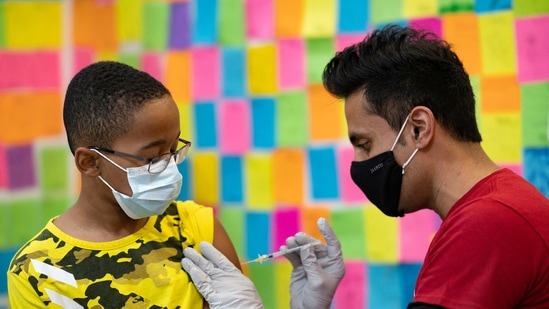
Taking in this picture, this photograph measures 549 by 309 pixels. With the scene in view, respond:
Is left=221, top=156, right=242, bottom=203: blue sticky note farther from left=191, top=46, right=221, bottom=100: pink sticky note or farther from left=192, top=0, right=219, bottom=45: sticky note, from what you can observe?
left=192, top=0, right=219, bottom=45: sticky note

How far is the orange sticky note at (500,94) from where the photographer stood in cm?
208

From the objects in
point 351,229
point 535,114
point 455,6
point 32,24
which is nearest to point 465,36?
point 455,6

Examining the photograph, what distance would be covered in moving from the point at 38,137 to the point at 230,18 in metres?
0.90

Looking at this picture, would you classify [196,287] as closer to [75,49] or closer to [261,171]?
[261,171]

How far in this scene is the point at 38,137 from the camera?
9.36 ft

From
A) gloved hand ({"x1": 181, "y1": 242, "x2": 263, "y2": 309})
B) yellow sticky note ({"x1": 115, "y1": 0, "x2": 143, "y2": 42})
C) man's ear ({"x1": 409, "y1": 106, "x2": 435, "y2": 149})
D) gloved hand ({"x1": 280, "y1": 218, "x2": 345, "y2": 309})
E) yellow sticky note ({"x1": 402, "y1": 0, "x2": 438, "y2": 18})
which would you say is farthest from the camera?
yellow sticky note ({"x1": 115, "y1": 0, "x2": 143, "y2": 42})

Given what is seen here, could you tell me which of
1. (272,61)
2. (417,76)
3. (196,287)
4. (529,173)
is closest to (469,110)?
(417,76)

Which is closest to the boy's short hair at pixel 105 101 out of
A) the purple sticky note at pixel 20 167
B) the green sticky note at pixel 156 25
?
the green sticky note at pixel 156 25

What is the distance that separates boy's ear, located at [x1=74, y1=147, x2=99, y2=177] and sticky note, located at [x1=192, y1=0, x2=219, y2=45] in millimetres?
1061

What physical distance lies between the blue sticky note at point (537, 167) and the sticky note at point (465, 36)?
283 mm

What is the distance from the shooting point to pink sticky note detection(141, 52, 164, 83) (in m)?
2.79

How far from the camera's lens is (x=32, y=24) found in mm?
2865

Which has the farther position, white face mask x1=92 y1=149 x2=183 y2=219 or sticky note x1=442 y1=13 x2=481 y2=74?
sticky note x1=442 y1=13 x2=481 y2=74

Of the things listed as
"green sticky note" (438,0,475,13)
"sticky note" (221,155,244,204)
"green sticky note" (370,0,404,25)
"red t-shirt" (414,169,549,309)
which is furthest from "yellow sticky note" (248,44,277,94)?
"red t-shirt" (414,169,549,309)
